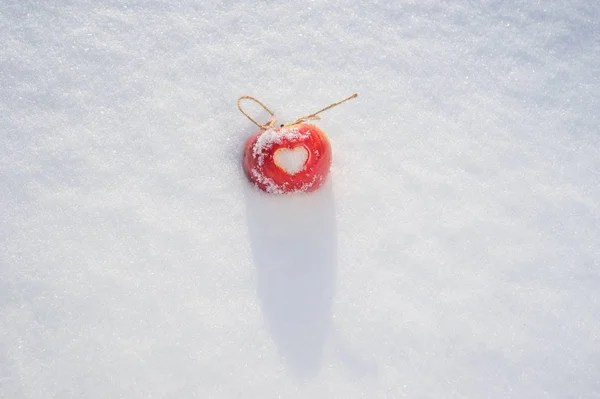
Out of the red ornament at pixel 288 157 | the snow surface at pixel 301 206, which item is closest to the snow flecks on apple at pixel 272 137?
the red ornament at pixel 288 157

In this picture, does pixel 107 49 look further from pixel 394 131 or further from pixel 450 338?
pixel 450 338

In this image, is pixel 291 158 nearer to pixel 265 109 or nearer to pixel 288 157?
pixel 288 157

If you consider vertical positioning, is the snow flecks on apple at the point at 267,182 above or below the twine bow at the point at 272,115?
below

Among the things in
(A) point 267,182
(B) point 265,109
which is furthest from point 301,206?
(B) point 265,109

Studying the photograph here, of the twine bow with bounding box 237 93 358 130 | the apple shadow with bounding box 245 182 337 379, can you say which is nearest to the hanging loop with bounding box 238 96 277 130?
the twine bow with bounding box 237 93 358 130

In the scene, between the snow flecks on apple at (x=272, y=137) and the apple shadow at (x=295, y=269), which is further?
the apple shadow at (x=295, y=269)

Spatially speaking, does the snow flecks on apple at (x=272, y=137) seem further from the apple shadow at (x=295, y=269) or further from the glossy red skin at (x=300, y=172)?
the apple shadow at (x=295, y=269)

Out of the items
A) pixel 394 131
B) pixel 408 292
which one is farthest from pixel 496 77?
pixel 408 292

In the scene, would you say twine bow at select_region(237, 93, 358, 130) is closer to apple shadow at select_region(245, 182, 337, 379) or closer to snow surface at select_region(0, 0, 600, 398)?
snow surface at select_region(0, 0, 600, 398)
